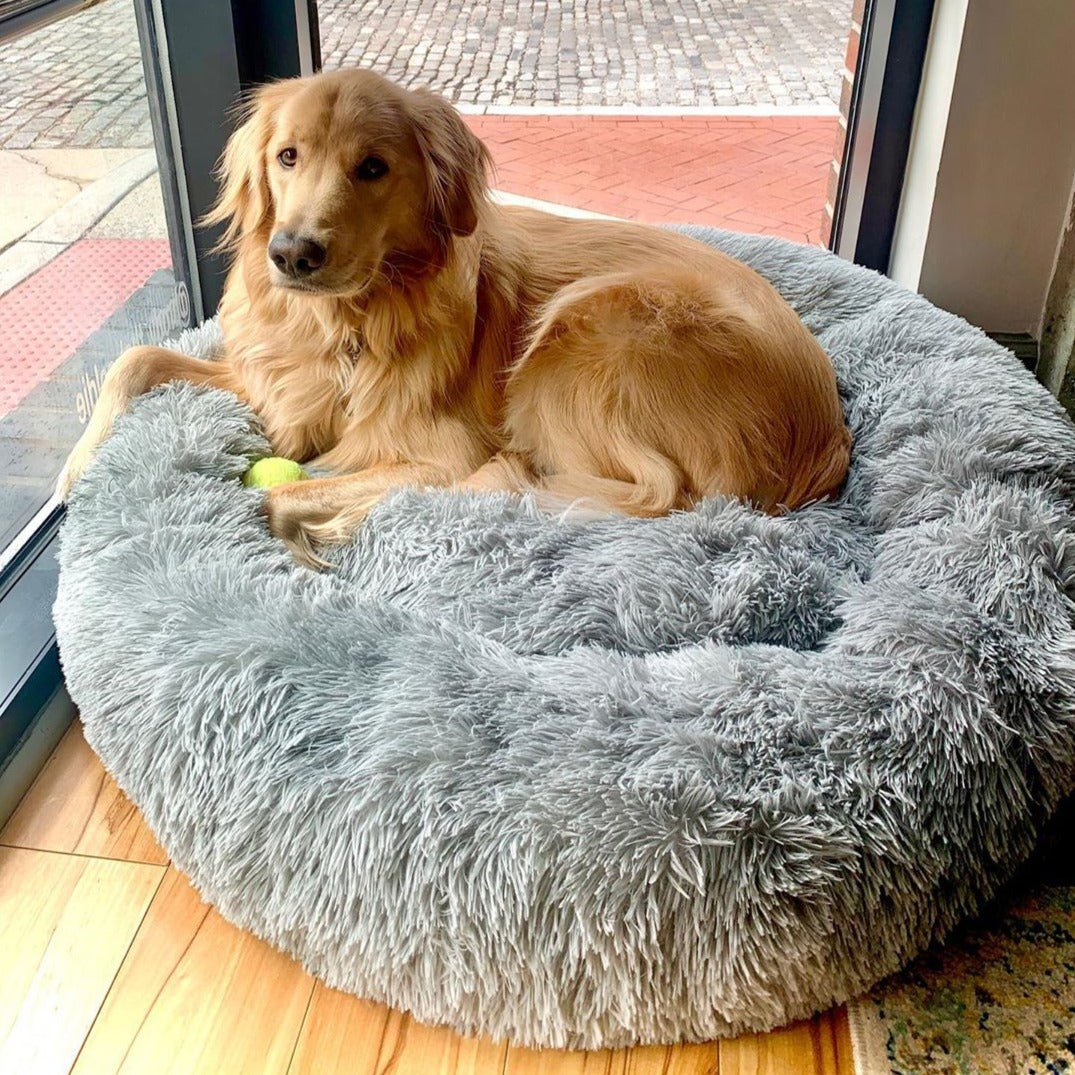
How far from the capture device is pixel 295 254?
5.28ft

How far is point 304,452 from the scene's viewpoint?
206 cm

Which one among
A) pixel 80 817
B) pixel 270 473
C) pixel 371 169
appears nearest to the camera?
pixel 80 817

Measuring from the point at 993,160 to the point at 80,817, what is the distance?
2249mm

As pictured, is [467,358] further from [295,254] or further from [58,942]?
[58,942]

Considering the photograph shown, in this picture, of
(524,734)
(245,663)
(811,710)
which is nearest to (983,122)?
(811,710)

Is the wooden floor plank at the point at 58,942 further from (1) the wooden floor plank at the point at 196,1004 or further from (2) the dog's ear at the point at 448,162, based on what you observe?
(2) the dog's ear at the point at 448,162

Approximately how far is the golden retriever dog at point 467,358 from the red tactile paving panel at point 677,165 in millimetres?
1596

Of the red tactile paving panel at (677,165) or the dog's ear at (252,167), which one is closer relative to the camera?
the dog's ear at (252,167)

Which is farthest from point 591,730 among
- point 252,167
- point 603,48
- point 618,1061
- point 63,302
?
point 603,48

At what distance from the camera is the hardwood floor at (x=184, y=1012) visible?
4.13 ft

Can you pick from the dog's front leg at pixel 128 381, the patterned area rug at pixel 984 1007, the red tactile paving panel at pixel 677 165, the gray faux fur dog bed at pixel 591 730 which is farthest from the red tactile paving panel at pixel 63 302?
the patterned area rug at pixel 984 1007

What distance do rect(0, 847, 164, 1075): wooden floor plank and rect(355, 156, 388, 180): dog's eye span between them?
3.63 feet

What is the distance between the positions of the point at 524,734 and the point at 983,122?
71.1 inches

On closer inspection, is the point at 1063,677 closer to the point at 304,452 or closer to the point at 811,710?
the point at 811,710
